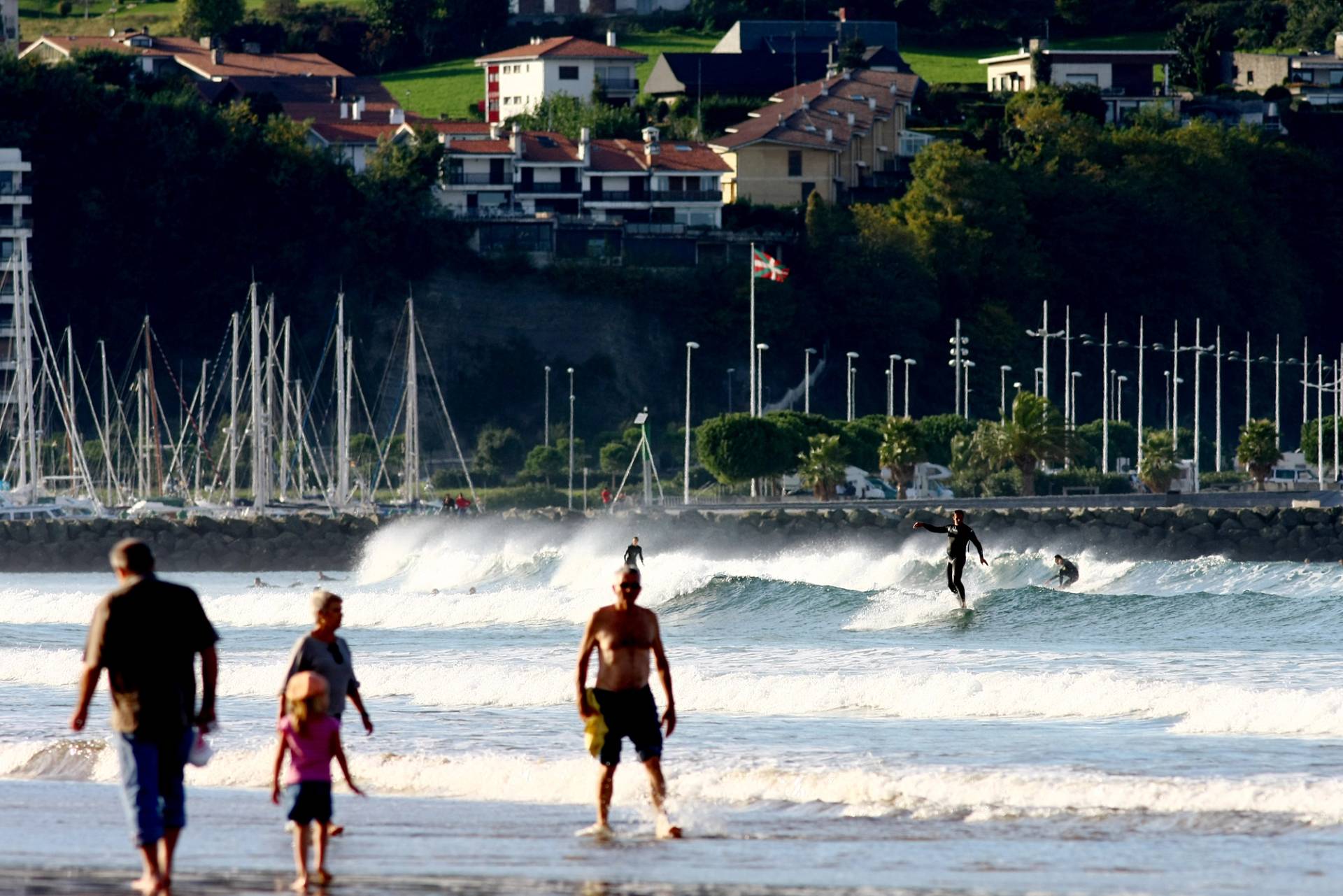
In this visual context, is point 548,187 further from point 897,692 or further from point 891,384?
point 897,692

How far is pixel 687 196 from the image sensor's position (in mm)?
102688

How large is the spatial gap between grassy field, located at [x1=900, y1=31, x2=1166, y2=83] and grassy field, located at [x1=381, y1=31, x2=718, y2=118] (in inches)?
446

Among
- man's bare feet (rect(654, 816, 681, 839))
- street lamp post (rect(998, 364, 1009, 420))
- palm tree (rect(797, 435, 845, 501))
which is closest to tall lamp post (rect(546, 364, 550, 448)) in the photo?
palm tree (rect(797, 435, 845, 501))

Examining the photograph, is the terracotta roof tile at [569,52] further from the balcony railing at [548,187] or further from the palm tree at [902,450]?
the palm tree at [902,450]

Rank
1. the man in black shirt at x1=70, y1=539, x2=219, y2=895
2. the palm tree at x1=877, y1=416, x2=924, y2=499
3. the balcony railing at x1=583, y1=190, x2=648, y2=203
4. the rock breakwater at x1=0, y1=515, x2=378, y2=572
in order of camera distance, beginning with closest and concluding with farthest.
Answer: the man in black shirt at x1=70, y1=539, x2=219, y2=895
the rock breakwater at x1=0, y1=515, x2=378, y2=572
the palm tree at x1=877, y1=416, x2=924, y2=499
the balcony railing at x1=583, y1=190, x2=648, y2=203

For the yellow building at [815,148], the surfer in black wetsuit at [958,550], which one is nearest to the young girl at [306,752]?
the surfer in black wetsuit at [958,550]

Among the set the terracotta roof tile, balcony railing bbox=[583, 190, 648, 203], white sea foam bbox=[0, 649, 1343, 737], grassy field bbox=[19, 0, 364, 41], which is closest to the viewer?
white sea foam bbox=[0, 649, 1343, 737]

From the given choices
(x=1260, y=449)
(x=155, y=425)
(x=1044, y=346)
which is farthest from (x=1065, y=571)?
(x=1044, y=346)

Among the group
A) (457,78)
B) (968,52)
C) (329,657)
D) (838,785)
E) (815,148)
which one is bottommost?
(838,785)

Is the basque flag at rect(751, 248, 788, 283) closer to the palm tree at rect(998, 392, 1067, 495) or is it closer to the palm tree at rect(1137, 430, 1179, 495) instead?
the palm tree at rect(998, 392, 1067, 495)

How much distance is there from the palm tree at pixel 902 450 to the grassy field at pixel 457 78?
57.4 meters

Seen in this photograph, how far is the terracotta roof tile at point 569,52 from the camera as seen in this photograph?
123 metres

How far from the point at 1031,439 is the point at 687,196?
114 ft

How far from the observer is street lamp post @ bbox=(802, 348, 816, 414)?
298ft
